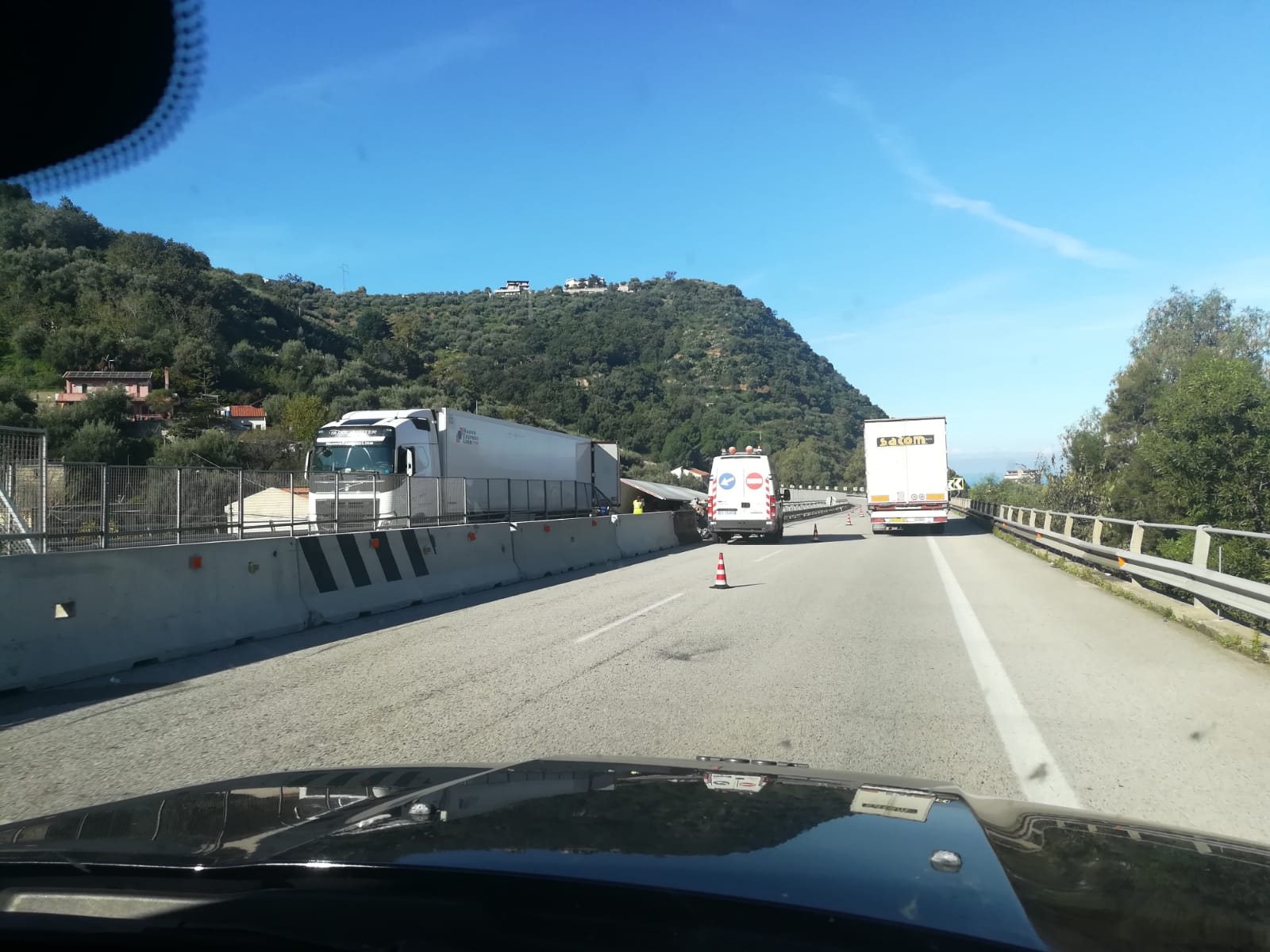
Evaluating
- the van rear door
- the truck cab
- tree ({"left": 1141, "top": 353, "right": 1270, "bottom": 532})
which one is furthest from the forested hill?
tree ({"left": 1141, "top": 353, "right": 1270, "bottom": 532})

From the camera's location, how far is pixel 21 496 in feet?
41.5

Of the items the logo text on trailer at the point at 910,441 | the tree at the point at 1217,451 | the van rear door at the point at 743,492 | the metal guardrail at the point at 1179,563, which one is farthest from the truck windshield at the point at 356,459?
the tree at the point at 1217,451

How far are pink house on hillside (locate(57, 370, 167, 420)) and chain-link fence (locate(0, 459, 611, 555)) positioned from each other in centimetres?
2616

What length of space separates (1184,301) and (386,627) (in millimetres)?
68822

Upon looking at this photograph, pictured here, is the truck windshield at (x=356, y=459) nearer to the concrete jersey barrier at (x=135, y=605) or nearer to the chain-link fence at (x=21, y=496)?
the chain-link fence at (x=21, y=496)

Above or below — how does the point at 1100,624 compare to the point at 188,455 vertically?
below

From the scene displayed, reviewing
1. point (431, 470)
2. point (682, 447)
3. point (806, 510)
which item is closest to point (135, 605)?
point (431, 470)

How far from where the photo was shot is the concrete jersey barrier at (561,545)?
18.3 metres

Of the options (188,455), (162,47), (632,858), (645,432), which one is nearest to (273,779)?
(632,858)

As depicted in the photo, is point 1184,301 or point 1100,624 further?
point 1184,301

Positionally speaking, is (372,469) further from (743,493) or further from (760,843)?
(760,843)

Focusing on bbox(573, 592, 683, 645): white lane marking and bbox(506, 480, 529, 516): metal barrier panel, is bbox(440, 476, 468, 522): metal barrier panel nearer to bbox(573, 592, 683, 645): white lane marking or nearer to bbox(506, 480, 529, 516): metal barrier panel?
bbox(506, 480, 529, 516): metal barrier panel

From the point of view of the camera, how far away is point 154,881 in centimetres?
268

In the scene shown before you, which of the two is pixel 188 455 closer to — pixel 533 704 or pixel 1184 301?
pixel 533 704
